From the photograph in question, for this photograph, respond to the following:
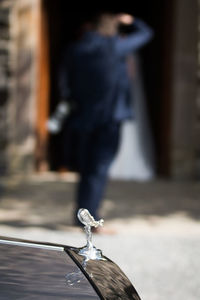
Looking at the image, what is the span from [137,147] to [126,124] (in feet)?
1.19

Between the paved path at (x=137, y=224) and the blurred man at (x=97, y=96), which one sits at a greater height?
the blurred man at (x=97, y=96)

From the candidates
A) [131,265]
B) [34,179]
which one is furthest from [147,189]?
[131,265]

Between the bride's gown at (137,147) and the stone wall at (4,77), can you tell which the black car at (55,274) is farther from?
the bride's gown at (137,147)

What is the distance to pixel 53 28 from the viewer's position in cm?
1033

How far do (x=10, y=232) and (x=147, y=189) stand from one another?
10.0 ft

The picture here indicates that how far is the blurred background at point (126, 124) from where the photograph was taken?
8430mm

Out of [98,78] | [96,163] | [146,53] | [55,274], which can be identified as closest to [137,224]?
[96,163]

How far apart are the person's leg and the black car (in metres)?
3.58

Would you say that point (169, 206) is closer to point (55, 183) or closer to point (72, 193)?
A: point (72, 193)

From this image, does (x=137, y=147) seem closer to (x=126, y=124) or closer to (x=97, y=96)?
(x=126, y=124)

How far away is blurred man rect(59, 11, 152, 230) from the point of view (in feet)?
20.1

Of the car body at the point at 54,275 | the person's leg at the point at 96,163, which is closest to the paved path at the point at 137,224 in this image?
the person's leg at the point at 96,163

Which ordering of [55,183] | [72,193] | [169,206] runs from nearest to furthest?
[169,206]
[72,193]
[55,183]

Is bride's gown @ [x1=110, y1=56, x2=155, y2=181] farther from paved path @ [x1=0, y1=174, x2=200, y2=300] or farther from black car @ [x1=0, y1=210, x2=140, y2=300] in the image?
black car @ [x1=0, y1=210, x2=140, y2=300]
